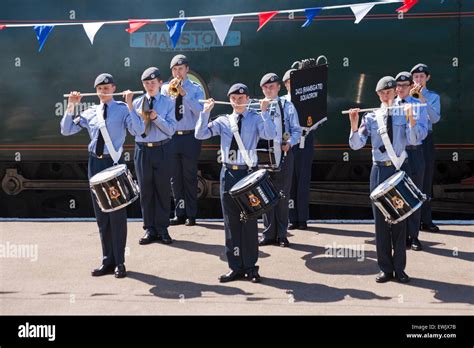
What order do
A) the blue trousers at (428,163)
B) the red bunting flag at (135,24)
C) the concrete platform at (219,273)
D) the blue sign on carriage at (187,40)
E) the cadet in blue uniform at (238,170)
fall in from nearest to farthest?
the concrete platform at (219,273) → the cadet in blue uniform at (238,170) → the blue trousers at (428,163) → the red bunting flag at (135,24) → the blue sign on carriage at (187,40)

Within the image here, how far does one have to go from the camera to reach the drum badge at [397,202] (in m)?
6.61

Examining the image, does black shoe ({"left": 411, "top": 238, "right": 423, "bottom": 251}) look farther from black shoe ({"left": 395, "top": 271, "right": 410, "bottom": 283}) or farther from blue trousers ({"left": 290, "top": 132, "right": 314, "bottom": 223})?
blue trousers ({"left": 290, "top": 132, "right": 314, "bottom": 223})

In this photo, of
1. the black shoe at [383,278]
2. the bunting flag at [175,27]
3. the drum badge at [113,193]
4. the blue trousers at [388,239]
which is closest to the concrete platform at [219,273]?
the black shoe at [383,278]

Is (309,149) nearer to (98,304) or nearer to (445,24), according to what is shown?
(445,24)

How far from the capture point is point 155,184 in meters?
8.69

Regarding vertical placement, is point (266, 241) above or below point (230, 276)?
above

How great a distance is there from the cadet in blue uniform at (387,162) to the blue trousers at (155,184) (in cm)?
254

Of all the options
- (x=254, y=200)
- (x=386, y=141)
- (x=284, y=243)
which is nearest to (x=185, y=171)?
(x=284, y=243)

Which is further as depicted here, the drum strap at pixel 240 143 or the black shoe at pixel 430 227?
the black shoe at pixel 430 227

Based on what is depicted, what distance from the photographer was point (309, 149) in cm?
936

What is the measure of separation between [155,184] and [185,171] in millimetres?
829

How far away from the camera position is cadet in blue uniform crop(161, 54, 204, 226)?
9.27 meters

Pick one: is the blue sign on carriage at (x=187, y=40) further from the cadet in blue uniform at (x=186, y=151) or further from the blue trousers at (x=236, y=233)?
the blue trousers at (x=236, y=233)

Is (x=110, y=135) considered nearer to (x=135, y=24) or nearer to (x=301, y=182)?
(x=135, y=24)
